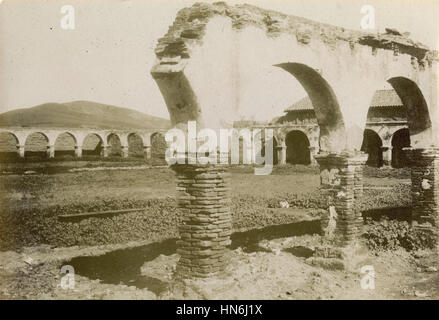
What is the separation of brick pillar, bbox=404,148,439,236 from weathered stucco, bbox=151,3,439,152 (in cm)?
35

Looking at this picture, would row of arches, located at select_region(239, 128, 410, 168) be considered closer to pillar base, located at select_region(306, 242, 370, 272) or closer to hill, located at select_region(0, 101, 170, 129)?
hill, located at select_region(0, 101, 170, 129)

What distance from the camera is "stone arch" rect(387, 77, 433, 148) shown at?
36.3 feet

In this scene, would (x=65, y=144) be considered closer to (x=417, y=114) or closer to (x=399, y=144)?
(x=399, y=144)

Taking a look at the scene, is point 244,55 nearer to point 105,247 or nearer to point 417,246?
point 105,247

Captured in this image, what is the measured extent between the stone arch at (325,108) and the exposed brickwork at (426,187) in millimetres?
3405

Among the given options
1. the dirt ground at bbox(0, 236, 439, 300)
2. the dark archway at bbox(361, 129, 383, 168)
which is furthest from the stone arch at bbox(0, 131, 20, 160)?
the dirt ground at bbox(0, 236, 439, 300)

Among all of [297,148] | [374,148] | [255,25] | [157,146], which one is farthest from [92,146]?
[255,25]

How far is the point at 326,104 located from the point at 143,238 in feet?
15.9

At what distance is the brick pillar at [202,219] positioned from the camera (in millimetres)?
6562

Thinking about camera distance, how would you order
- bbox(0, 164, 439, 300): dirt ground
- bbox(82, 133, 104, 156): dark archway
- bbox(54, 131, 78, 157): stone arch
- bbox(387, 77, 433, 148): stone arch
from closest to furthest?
bbox(0, 164, 439, 300): dirt ground < bbox(387, 77, 433, 148): stone arch < bbox(54, 131, 78, 157): stone arch < bbox(82, 133, 104, 156): dark archway

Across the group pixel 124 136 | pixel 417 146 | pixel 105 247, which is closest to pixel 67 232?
pixel 105 247

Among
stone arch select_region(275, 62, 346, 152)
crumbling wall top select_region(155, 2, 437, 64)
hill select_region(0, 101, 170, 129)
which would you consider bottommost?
stone arch select_region(275, 62, 346, 152)

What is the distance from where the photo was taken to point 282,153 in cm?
3369

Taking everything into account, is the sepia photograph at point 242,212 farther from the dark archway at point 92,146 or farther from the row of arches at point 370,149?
the dark archway at point 92,146
